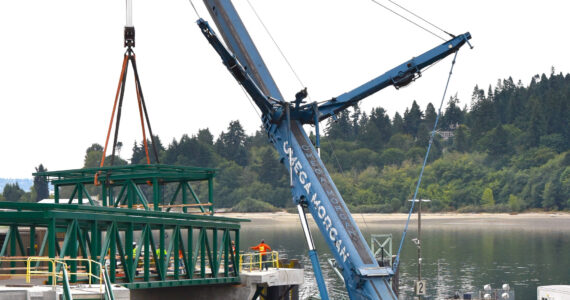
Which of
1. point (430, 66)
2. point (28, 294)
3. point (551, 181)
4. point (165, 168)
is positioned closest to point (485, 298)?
point (430, 66)

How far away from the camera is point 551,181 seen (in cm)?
19325

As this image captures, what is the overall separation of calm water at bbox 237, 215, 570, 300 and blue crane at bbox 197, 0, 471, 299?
25.9 m

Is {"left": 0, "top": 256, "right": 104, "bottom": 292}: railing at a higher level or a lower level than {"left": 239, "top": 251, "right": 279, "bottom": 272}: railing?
higher

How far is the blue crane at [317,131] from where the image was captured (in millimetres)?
42656

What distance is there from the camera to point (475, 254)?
134125 mm

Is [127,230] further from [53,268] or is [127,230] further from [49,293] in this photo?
[49,293]

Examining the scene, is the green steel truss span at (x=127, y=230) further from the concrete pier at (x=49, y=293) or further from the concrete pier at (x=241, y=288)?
the concrete pier at (x=49, y=293)

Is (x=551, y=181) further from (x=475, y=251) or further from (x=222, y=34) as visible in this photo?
(x=222, y=34)

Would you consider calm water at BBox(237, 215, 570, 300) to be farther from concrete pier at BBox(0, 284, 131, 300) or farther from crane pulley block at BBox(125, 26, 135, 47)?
concrete pier at BBox(0, 284, 131, 300)

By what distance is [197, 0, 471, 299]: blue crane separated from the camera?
4266cm

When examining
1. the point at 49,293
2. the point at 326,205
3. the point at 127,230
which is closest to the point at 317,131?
the point at 326,205

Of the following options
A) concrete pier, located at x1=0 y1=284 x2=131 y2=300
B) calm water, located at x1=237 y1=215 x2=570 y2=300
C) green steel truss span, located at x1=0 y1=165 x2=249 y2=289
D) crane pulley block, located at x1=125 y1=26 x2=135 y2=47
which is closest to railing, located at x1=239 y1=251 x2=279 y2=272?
green steel truss span, located at x1=0 y1=165 x2=249 y2=289

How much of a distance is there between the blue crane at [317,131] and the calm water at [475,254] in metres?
25.9

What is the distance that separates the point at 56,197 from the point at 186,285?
1177cm
